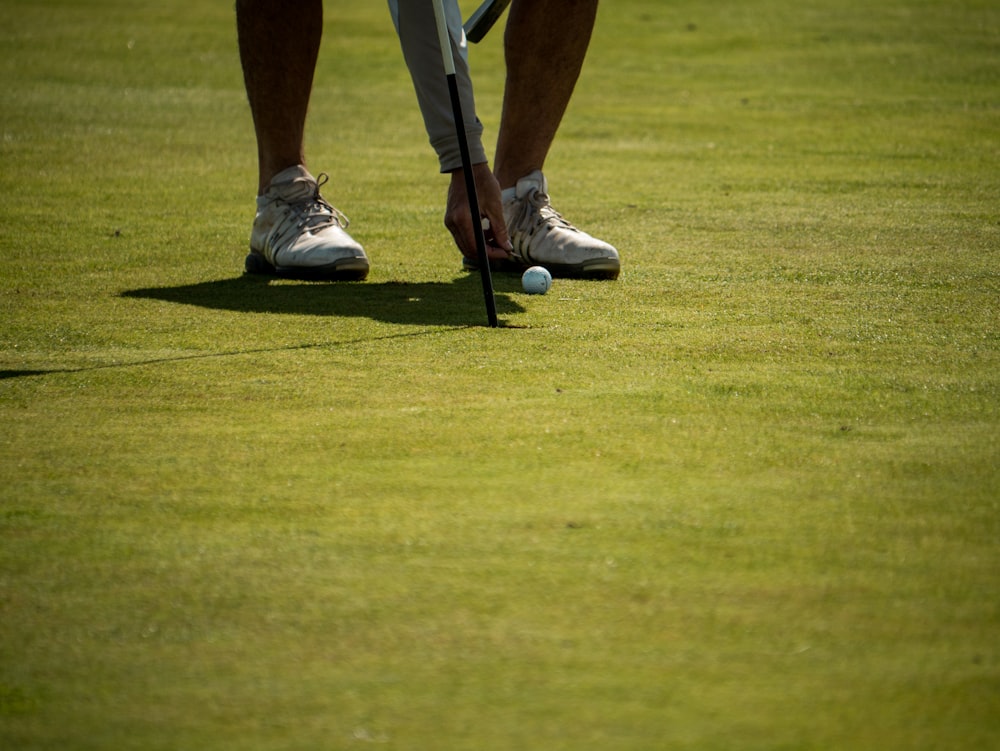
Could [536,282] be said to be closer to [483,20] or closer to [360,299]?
[360,299]

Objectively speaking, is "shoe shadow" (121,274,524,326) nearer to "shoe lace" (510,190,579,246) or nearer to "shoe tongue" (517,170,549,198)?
"shoe lace" (510,190,579,246)

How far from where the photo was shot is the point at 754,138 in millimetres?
6207

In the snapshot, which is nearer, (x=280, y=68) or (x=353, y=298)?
(x=353, y=298)

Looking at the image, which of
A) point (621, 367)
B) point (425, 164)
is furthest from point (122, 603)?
point (425, 164)

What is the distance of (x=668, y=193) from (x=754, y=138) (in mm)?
1545

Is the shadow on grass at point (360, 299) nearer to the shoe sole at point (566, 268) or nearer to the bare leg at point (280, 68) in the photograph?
the shoe sole at point (566, 268)

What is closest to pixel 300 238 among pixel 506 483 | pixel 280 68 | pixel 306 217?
pixel 306 217

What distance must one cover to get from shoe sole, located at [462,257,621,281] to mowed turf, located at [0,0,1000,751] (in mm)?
104

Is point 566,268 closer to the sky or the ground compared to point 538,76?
closer to the ground

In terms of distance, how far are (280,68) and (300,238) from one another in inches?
22.2

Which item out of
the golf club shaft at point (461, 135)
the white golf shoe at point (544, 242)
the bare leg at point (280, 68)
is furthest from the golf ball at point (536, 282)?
the bare leg at point (280, 68)

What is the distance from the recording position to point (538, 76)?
12.9ft

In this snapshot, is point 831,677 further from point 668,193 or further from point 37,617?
point 668,193

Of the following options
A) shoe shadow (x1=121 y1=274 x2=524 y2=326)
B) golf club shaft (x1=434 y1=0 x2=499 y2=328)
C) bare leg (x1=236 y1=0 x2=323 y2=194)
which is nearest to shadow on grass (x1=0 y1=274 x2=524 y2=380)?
shoe shadow (x1=121 y1=274 x2=524 y2=326)
